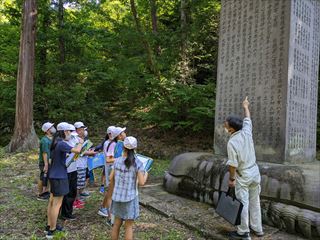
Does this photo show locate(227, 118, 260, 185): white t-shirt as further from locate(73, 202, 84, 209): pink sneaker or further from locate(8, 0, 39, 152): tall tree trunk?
locate(8, 0, 39, 152): tall tree trunk

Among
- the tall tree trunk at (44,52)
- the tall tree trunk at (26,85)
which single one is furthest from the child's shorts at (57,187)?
the tall tree trunk at (44,52)

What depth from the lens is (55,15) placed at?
1454 centimetres

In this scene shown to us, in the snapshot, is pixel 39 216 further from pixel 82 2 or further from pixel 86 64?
pixel 82 2

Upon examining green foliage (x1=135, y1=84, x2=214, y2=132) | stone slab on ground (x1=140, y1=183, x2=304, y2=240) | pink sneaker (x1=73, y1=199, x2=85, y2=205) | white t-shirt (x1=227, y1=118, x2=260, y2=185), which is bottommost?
pink sneaker (x1=73, y1=199, x2=85, y2=205)

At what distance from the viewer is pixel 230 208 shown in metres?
4.34

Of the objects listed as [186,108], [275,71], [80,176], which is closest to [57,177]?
[80,176]

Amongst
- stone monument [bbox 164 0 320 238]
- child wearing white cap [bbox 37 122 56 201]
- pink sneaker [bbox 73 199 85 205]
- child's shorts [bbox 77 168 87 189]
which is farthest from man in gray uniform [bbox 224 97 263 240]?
child wearing white cap [bbox 37 122 56 201]

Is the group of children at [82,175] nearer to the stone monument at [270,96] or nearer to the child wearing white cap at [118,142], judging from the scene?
the child wearing white cap at [118,142]

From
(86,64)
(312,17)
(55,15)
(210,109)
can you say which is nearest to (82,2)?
(55,15)

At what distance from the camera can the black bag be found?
A: 4223mm

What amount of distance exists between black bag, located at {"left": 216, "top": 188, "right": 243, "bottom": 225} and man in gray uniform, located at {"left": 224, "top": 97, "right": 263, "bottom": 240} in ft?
0.31

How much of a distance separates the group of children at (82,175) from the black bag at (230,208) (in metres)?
1.24

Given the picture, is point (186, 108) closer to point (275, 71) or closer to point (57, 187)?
point (275, 71)

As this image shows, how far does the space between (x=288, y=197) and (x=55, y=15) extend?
13.1 meters
